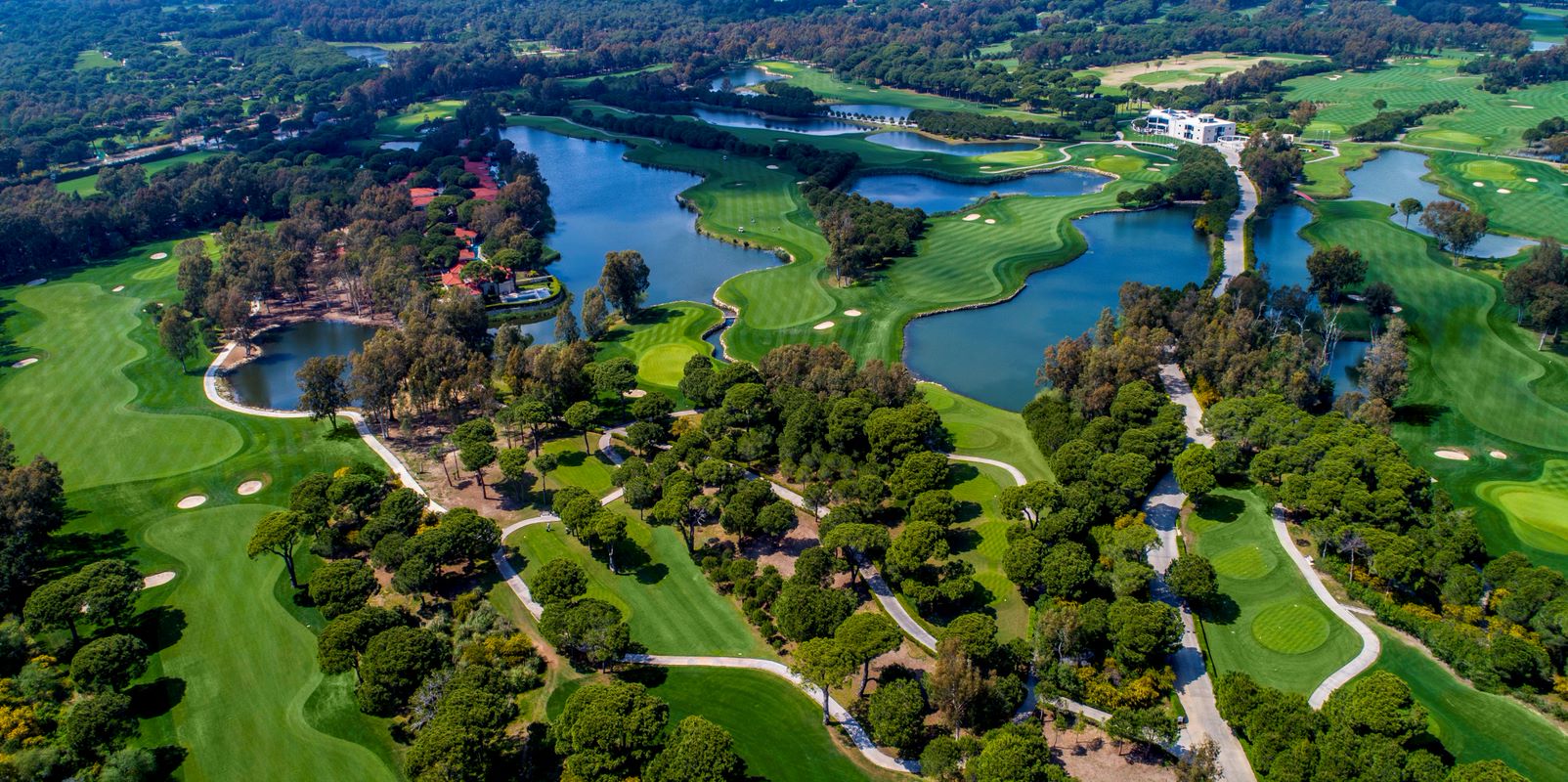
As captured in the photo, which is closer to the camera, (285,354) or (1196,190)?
(285,354)

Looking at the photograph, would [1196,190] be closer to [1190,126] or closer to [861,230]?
[1190,126]

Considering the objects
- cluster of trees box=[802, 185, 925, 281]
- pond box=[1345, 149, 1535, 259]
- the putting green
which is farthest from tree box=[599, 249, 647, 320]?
pond box=[1345, 149, 1535, 259]

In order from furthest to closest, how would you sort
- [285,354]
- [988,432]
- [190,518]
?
[285,354], [988,432], [190,518]

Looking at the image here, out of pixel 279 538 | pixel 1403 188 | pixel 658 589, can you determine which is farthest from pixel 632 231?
pixel 1403 188

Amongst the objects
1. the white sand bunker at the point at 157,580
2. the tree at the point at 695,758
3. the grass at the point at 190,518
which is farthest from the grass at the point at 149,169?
the tree at the point at 695,758

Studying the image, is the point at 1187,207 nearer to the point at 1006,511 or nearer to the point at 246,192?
the point at 1006,511

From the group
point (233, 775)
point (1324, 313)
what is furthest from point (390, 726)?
point (1324, 313)

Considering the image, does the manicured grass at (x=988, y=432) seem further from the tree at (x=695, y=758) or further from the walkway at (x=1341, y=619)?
the tree at (x=695, y=758)
